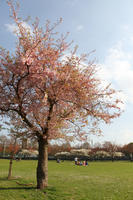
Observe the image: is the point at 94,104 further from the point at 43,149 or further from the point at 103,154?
the point at 103,154

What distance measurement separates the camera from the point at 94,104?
12836 millimetres

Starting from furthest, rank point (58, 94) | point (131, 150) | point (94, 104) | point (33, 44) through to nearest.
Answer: point (131, 150) < point (94, 104) < point (58, 94) < point (33, 44)

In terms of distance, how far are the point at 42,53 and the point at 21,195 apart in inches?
363

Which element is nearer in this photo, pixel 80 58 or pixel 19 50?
pixel 19 50

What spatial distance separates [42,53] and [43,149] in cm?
683

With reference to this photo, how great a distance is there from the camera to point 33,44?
1095 centimetres

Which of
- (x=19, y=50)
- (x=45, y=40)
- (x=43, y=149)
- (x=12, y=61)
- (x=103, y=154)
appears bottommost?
(x=103, y=154)

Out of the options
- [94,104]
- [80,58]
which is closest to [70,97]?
[94,104]

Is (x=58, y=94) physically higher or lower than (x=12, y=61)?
lower

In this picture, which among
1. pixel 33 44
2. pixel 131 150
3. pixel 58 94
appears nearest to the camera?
pixel 33 44

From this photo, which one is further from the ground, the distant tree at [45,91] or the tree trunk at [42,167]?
the distant tree at [45,91]

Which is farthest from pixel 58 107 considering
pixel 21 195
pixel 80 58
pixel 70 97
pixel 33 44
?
pixel 21 195

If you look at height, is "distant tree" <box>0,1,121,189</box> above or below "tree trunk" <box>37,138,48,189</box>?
above

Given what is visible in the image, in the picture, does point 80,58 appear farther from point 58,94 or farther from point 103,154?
point 103,154
